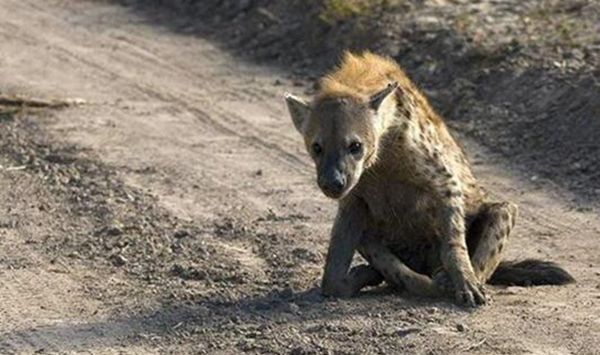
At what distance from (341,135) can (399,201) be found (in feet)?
1.46

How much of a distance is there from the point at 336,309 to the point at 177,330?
0.65 metres

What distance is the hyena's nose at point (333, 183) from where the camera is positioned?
21.9ft

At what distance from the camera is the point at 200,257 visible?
306 inches

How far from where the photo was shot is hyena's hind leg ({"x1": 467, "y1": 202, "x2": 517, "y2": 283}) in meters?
7.20

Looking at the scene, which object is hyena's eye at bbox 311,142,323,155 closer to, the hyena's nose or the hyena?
the hyena

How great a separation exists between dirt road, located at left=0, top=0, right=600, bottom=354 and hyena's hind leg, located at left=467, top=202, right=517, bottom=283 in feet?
0.40

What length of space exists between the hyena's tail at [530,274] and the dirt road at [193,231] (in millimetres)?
78

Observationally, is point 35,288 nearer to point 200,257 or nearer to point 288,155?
point 200,257

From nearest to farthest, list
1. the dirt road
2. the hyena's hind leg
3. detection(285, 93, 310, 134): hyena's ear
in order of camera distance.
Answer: the dirt road, detection(285, 93, 310, 134): hyena's ear, the hyena's hind leg

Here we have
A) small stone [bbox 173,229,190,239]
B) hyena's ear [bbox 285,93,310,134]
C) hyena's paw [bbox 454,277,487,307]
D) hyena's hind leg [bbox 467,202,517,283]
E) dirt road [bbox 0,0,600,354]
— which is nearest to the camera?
dirt road [bbox 0,0,600,354]

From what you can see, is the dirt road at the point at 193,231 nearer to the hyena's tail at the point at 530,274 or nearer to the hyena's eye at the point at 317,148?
the hyena's tail at the point at 530,274

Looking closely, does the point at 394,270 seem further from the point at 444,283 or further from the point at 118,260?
the point at 118,260

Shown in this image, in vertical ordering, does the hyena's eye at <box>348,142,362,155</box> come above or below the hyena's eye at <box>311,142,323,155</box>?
above

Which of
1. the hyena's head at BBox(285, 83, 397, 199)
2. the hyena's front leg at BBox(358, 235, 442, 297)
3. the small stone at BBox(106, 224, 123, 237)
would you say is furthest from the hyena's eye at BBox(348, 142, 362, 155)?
the small stone at BBox(106, 224, 123, 237)
